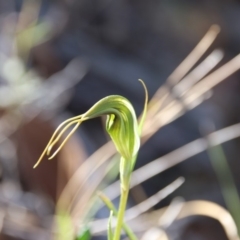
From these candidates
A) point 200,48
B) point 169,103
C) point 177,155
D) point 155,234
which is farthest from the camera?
point 200,48

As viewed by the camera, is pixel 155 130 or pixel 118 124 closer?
pixel 118 124

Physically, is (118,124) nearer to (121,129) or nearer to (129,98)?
(121,129)

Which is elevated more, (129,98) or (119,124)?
(129,98)

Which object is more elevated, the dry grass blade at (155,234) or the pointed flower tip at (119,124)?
the dry grass blade at (155,234)

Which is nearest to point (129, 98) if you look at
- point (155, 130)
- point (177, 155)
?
point (177, 155)

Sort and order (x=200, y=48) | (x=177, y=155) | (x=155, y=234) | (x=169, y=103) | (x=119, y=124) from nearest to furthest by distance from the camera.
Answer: (x=119, y=124), (x=155, y=234), (x=169, y=103), (x=177, y=155), (x=200, y=48)

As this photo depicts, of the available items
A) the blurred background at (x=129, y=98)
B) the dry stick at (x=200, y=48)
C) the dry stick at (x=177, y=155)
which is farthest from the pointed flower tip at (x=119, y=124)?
the dry stick at (x=200, y=48)

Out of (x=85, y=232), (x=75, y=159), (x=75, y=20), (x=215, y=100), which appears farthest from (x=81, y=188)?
(x=75, y=20)

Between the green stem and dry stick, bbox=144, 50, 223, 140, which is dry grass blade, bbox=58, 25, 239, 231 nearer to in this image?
dry stick, bbox=144, 50, 223, 140

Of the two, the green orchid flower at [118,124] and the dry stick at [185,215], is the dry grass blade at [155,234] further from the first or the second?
the green orchid flower at [118,124]

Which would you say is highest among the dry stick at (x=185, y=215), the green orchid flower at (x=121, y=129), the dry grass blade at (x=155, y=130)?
the dry grass blade at (x=155, y=130)
